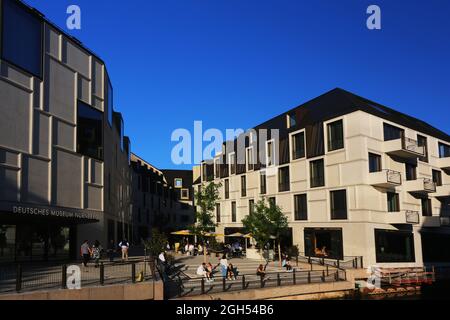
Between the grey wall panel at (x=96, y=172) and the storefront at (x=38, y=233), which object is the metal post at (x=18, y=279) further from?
the grey wall panel at (x=96, y=172)

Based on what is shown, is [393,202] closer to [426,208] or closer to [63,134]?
[426,208]

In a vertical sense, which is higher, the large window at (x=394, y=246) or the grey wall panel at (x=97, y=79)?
the grey wall panel at (x=97, y=79)

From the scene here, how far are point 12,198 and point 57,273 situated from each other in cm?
741

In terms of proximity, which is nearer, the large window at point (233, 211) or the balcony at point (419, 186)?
the balcony at point (419, 186)

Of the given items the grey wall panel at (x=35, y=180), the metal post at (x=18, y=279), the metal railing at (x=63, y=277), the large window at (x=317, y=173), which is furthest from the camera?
the large window at (x=317, y=173)

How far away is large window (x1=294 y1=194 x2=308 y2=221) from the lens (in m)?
39.1

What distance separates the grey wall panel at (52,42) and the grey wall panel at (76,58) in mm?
780

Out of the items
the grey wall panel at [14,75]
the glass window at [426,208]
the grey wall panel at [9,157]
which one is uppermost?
the grey wall panel at [14,75]

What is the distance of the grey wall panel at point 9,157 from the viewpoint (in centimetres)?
2220

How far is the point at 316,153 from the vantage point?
38094mm

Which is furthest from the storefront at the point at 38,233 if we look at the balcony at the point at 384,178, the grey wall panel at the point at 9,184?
the balcony at the point at 384,178

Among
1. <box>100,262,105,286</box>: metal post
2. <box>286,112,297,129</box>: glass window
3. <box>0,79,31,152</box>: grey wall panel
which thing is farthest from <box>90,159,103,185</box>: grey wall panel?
<box>286,112,297,129</box>: glass window

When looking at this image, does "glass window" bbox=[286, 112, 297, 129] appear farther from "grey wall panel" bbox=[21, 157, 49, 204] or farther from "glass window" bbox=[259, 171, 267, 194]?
"grey wall panel" bbox=[21, 157, 49, 204]
